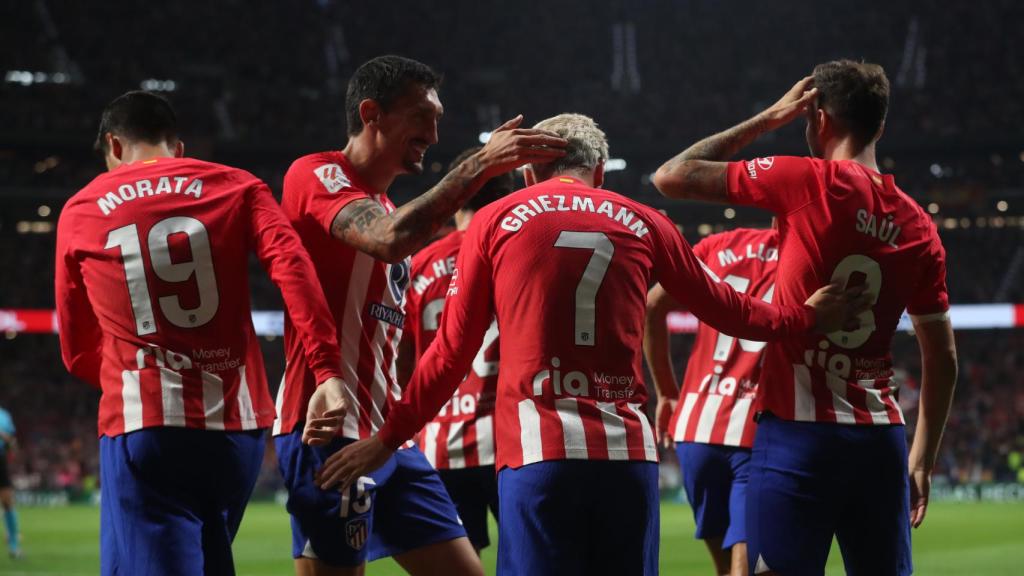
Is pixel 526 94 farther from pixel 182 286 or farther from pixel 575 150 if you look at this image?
pixel 182 286

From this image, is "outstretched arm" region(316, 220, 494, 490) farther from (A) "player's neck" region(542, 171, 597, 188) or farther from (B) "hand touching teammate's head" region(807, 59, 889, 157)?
(B) "hand touching teammate's head" region(807, 59, 889, 157)

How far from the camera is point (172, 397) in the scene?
336 cm

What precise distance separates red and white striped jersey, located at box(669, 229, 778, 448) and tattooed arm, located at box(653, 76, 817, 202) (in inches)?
62.6

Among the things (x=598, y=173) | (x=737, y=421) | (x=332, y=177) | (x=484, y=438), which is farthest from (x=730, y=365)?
(x=332, y=177)

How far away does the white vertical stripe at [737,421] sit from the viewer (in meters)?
5.38

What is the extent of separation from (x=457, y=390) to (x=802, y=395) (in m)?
2.28

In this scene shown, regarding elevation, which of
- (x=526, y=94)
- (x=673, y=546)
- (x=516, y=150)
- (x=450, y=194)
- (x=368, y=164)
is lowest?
(x=673, y=546)

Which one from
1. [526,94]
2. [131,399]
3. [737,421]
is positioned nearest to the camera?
[131,399]

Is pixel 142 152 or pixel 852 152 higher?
pixel 142 152

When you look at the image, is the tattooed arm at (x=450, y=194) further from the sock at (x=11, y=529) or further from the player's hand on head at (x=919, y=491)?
the sock at (x=11, y=529)

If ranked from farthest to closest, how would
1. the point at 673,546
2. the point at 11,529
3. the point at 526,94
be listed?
1. the point at 526,94
2. the point at 673,546
3. the point at 11,529

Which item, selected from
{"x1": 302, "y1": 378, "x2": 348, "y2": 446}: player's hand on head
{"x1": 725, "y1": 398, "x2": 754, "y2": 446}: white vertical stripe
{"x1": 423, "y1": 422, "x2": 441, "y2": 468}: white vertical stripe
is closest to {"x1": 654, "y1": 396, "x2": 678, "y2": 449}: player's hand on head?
{"x1": 725, "y1": 398, "x2": 754, "y2": 446}: white vertical stripe

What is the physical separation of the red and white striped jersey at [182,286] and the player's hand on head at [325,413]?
0.08 m

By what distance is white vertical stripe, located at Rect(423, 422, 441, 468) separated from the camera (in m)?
5.56
